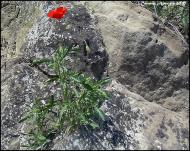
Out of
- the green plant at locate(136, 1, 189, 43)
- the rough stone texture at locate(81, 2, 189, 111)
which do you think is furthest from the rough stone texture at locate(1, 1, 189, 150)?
the green plant at locate(136, 1, 189, 43)

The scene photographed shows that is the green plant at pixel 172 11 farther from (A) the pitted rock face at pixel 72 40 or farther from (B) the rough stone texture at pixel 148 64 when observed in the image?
(A) the pitted rock face at pixel 72 40

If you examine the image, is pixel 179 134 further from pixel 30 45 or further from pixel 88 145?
pixel 30 45

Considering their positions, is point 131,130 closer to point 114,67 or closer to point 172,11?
point 114,67

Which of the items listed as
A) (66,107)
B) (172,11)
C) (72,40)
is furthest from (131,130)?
(172,11)

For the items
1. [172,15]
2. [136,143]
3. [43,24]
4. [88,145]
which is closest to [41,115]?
[88,145]

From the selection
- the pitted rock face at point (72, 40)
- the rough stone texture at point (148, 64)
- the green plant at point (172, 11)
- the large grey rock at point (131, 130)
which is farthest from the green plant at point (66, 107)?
the green plant at point (172, 11)

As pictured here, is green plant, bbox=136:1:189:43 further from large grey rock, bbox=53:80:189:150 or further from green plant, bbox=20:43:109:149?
green plant, bbox=20:43:109:149
